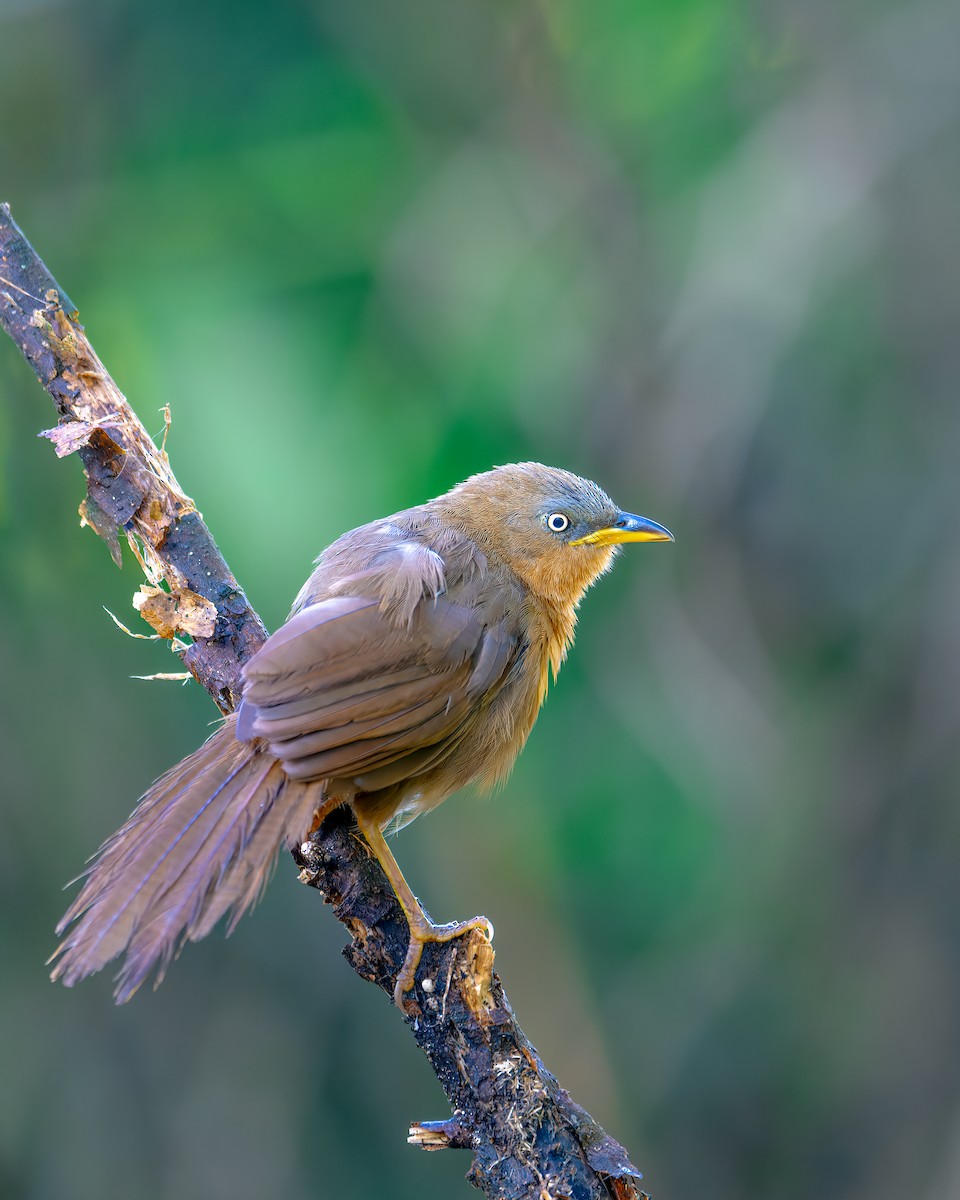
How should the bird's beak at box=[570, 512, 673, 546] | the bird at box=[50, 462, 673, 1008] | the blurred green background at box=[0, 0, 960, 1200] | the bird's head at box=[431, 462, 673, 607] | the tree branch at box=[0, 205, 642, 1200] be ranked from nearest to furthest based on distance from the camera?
1. the tree branch at box=[0, 205, 642, 1200]
2. the bird at box=[50, 462, 673, 1008]
3. the bird's head at box=[431, 462, 673, 607]
4. the bird's beak at box=[570, 512, 673, 546]
5. the blurred green background at box=[0, 0, 960, 1200]

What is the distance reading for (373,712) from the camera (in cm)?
336

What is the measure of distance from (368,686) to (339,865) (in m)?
0.47

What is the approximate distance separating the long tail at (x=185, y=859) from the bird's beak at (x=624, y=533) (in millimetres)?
1448

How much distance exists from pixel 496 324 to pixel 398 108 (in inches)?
55.4

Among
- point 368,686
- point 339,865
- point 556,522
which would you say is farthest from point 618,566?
point 339,865

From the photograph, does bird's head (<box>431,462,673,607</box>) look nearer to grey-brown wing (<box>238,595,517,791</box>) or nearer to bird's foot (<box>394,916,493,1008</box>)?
grey-brown wing (<box>238,595,517,791</box>)

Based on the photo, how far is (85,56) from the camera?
284 inches

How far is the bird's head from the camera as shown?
13.6 ft

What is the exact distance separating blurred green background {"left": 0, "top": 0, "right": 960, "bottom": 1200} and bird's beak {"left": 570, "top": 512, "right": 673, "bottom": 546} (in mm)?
2569

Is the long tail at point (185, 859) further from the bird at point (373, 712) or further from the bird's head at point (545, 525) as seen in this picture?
the bird's head at point (545, 525)

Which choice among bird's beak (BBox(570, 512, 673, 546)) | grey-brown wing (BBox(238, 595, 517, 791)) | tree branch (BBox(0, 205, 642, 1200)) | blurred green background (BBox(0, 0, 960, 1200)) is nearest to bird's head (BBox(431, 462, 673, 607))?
bird's beak (BBox(570, 512, 673, 546))

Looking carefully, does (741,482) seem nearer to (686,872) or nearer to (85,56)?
(686,872)

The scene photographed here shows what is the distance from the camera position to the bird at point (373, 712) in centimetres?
306

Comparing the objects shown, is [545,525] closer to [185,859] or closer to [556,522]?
[556,522]
